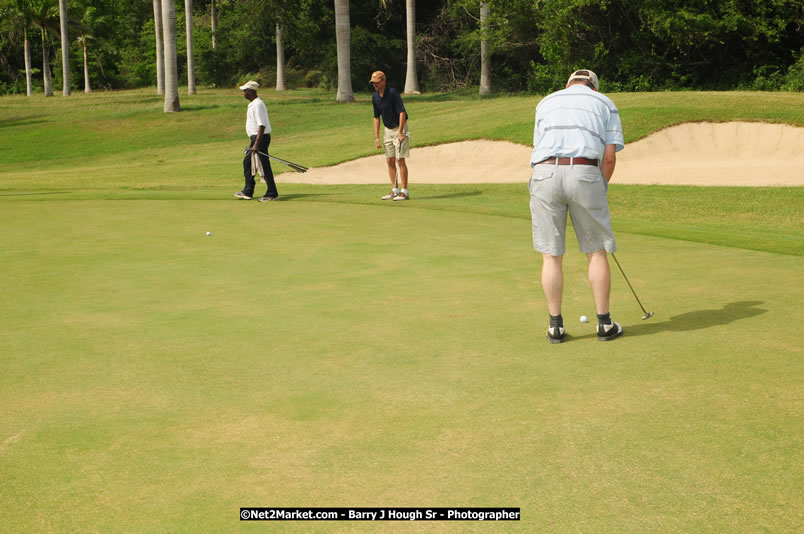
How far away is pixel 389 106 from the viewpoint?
14258mm

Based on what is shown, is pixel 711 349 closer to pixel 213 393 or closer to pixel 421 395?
pixel 421 395

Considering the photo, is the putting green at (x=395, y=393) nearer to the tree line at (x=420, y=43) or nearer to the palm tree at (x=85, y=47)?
the tree line at (x=420, y=43)

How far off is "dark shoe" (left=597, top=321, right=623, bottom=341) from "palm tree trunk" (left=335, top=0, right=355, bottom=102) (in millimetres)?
35661

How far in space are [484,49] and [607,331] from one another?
40054 millimetres

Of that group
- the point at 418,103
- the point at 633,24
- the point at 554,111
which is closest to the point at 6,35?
the point at 418,103

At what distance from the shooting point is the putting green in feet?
10.8

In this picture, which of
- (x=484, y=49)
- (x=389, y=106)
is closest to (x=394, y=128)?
(x=389, y=106)

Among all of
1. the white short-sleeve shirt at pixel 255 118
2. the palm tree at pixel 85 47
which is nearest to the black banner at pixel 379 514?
the white short-sleeve shirt at pixel 255 118

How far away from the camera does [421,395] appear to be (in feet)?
14.8

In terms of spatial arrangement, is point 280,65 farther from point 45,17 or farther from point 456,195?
point 456,195

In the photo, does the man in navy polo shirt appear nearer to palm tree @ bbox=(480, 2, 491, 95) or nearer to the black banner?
the black banner

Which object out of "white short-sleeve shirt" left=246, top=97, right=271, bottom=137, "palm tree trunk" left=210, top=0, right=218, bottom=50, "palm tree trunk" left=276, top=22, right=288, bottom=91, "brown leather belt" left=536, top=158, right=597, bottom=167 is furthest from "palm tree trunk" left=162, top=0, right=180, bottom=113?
"brown leather belt" left=536, top=158, right=597, bottom=167

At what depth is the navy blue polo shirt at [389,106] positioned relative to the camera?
46.6 feet

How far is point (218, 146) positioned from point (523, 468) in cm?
2970
